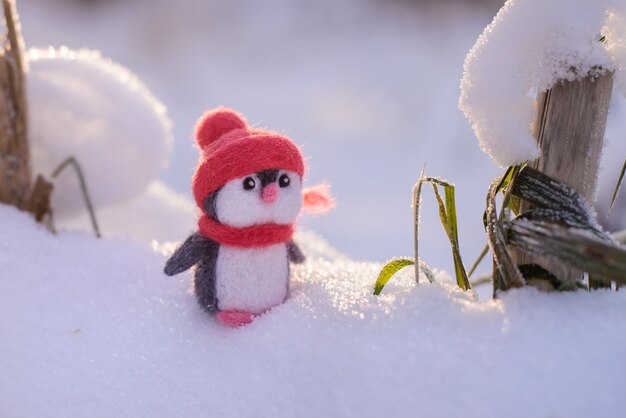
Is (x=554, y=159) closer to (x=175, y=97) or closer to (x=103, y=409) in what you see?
(x=103, y=409)

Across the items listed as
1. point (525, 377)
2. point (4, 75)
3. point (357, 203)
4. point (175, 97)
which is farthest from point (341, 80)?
point (525, 377)

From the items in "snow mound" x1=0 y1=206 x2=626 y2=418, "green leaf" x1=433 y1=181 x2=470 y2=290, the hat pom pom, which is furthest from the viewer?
the hat pom pom

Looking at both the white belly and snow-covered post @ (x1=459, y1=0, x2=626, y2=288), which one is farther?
the white belly

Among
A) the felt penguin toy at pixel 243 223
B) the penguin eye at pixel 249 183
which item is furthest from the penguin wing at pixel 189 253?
the penguin eye at pixel 249 183

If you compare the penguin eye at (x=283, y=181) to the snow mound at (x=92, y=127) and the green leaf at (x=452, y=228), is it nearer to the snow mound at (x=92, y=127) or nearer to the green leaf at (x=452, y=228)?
the green leaf at (x=452, y=228)

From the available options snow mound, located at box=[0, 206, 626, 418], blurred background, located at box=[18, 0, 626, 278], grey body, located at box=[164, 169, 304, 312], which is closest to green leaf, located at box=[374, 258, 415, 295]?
snow mound, located at box=[0, 206, 626, 418]

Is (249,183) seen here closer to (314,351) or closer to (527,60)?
(314,351)

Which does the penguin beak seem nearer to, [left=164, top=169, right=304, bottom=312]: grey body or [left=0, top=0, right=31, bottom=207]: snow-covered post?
[left=164, top=169, right=304, bottom=312]: grey body
